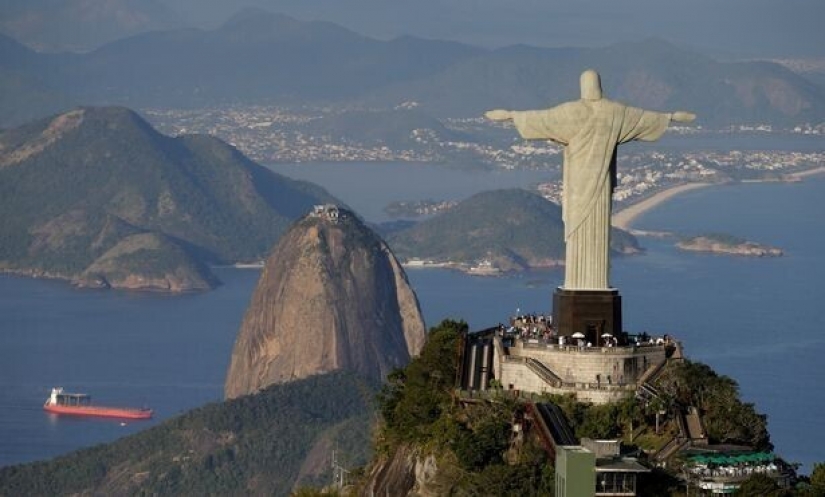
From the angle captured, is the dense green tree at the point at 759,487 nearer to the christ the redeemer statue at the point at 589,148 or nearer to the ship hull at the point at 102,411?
the christ the redeemer statue at the point at 589,148

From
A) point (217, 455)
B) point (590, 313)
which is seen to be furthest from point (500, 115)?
point (217, 455)

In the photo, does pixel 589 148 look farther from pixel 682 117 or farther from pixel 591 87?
pixel 682 117

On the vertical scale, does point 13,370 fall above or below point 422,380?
above

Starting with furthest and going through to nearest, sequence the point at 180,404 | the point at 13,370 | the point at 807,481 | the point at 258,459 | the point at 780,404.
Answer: the point at 13,370, the point at 180,404, the point at 258,459, the point at 780,404, the point at 807,481

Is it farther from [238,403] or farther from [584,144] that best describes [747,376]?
[584,144]

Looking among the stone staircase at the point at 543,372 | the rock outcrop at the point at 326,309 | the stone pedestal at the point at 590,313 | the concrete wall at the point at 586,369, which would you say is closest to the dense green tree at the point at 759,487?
the concrete wall at the point at 586,369

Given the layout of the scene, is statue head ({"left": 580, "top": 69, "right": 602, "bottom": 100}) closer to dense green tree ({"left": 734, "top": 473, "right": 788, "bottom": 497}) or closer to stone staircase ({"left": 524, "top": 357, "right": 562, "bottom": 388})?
stone staircase ({"left": 524, "top": 357, "right": 562, "bottom": 388})

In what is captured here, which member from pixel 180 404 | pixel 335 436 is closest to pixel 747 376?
pixel 335 436
